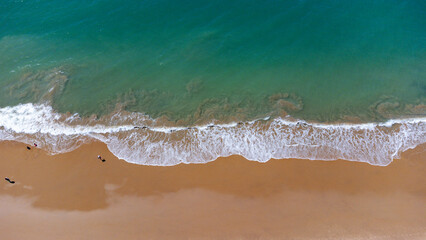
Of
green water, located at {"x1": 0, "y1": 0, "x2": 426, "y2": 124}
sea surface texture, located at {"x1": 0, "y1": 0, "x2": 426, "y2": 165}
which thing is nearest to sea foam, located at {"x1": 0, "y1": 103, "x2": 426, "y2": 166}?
sea surface texture, located at {"x1": 0, "y1": 0, "x2": 426, "y2": 165}

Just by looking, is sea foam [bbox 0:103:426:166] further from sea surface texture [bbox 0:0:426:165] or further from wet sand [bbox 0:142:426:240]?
wet sand [bbox 0:142:426:240]

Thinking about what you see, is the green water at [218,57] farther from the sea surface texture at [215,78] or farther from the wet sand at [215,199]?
the wet sand at [215,199]

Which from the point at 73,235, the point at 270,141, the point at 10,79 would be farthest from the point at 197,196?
the point at 10,79

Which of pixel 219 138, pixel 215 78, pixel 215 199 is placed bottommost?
pixel 215 199

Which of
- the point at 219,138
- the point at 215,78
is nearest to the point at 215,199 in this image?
the point at 219,138

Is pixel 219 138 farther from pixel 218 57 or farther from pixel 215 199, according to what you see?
pixel 218 57
